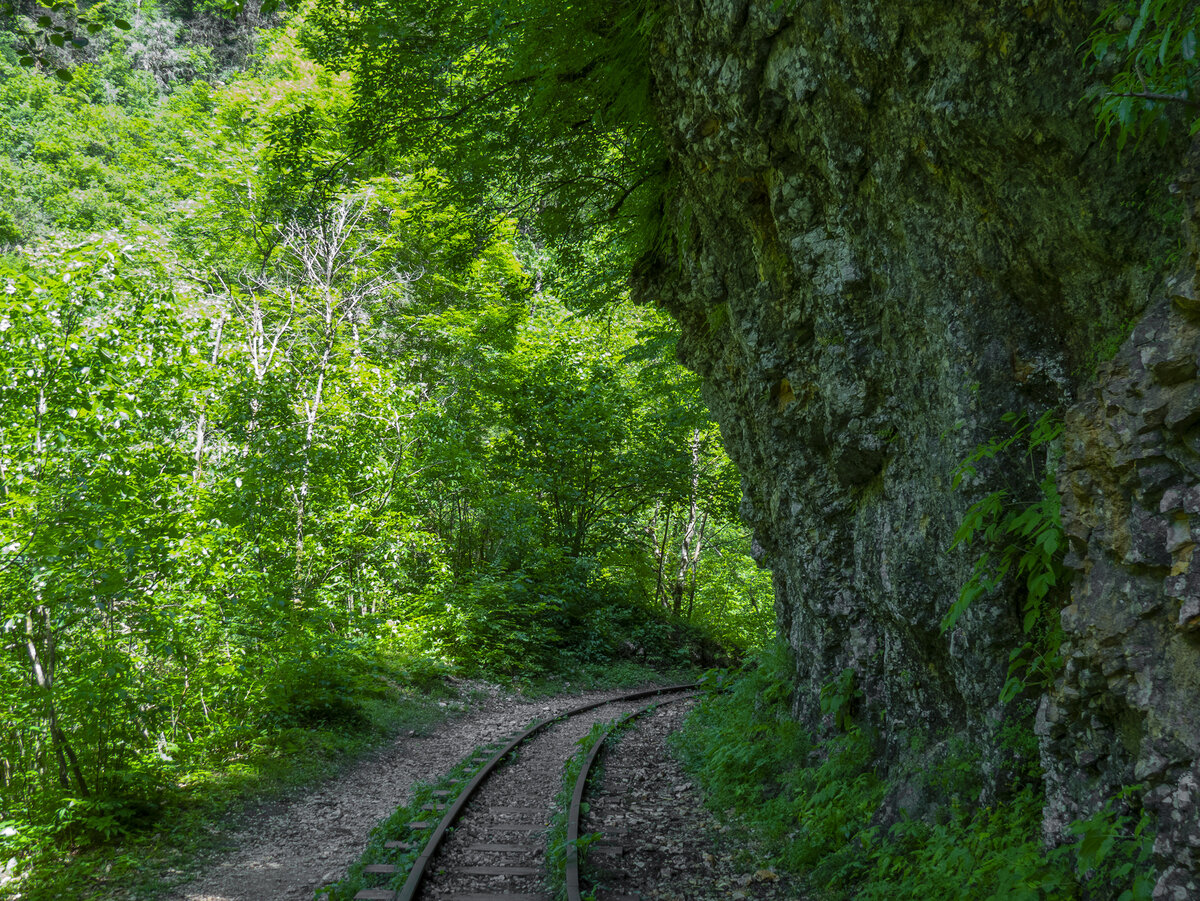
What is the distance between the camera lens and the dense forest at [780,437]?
3.60 metres

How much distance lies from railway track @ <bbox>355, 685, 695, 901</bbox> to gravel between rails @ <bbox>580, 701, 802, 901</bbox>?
262 millimetres

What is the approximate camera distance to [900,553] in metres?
5.62

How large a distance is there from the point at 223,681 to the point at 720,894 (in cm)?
635

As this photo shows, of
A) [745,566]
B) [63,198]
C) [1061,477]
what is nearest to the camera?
[1061,477]

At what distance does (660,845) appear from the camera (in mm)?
6609

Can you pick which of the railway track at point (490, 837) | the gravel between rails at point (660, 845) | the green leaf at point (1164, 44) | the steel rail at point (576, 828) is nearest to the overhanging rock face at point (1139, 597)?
the green leaf at point (1164, 44)

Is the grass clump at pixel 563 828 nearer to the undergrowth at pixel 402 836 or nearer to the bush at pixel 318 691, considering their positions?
the undergrowth at pixel 402 836

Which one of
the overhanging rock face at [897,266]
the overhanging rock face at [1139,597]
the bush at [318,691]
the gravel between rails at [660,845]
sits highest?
the overhanging rock face at [897,266]

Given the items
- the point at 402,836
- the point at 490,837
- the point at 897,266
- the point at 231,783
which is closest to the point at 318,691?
the point at 231,783

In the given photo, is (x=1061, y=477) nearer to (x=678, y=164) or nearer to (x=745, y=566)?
(x=678, y=164)

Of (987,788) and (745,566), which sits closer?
(987,788)

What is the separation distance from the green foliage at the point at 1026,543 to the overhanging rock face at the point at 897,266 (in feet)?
0.41

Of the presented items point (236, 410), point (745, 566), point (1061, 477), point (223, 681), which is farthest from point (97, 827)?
point (745, 566)

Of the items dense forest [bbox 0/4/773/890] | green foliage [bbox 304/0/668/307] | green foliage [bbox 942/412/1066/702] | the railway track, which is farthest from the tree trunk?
green foliage [bbox 942/412/1066/702]
